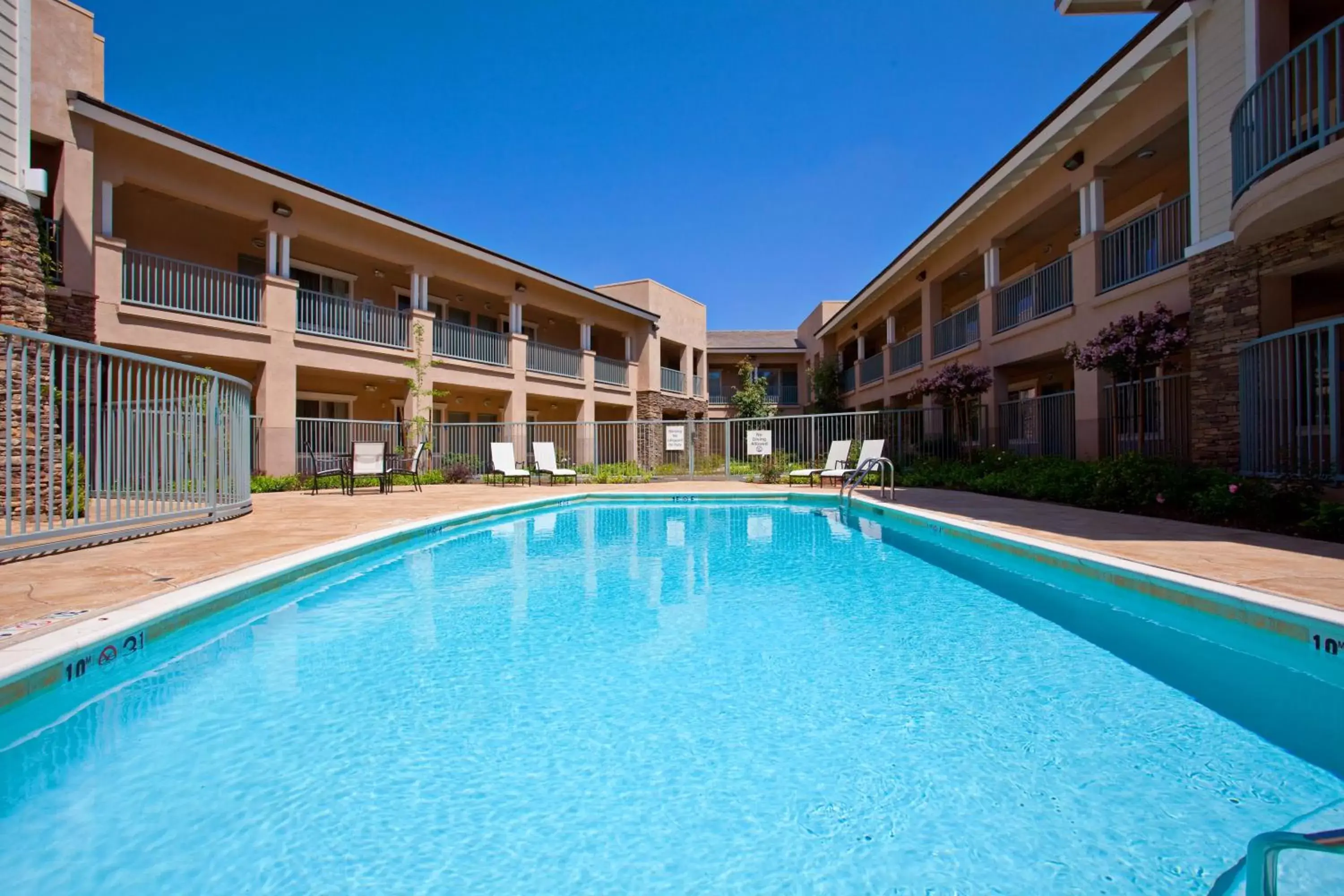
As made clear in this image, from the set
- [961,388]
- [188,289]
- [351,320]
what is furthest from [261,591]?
[961,388]

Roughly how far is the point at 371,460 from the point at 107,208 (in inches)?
249

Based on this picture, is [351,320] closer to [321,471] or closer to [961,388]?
[321,471]

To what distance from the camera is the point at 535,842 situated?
1.99 metres

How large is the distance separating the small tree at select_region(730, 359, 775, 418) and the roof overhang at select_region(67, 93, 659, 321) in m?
Result: 9.16

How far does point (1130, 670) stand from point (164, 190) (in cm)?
1648

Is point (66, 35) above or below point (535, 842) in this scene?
above

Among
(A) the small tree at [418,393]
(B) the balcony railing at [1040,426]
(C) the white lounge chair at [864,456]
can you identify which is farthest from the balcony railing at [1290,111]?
(A) the small tree at [418,393]

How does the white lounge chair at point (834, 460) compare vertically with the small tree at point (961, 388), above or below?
below

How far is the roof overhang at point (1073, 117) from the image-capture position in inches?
347

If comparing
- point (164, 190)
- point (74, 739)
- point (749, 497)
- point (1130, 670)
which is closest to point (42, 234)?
point (164, 190)

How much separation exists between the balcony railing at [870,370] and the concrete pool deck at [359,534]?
40.7ft

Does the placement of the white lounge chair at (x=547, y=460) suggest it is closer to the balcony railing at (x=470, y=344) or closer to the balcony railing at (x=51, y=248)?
the balcony railing at (x=470, y=344)

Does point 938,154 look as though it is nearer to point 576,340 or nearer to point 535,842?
point 576,340

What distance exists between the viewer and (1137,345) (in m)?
8.91
